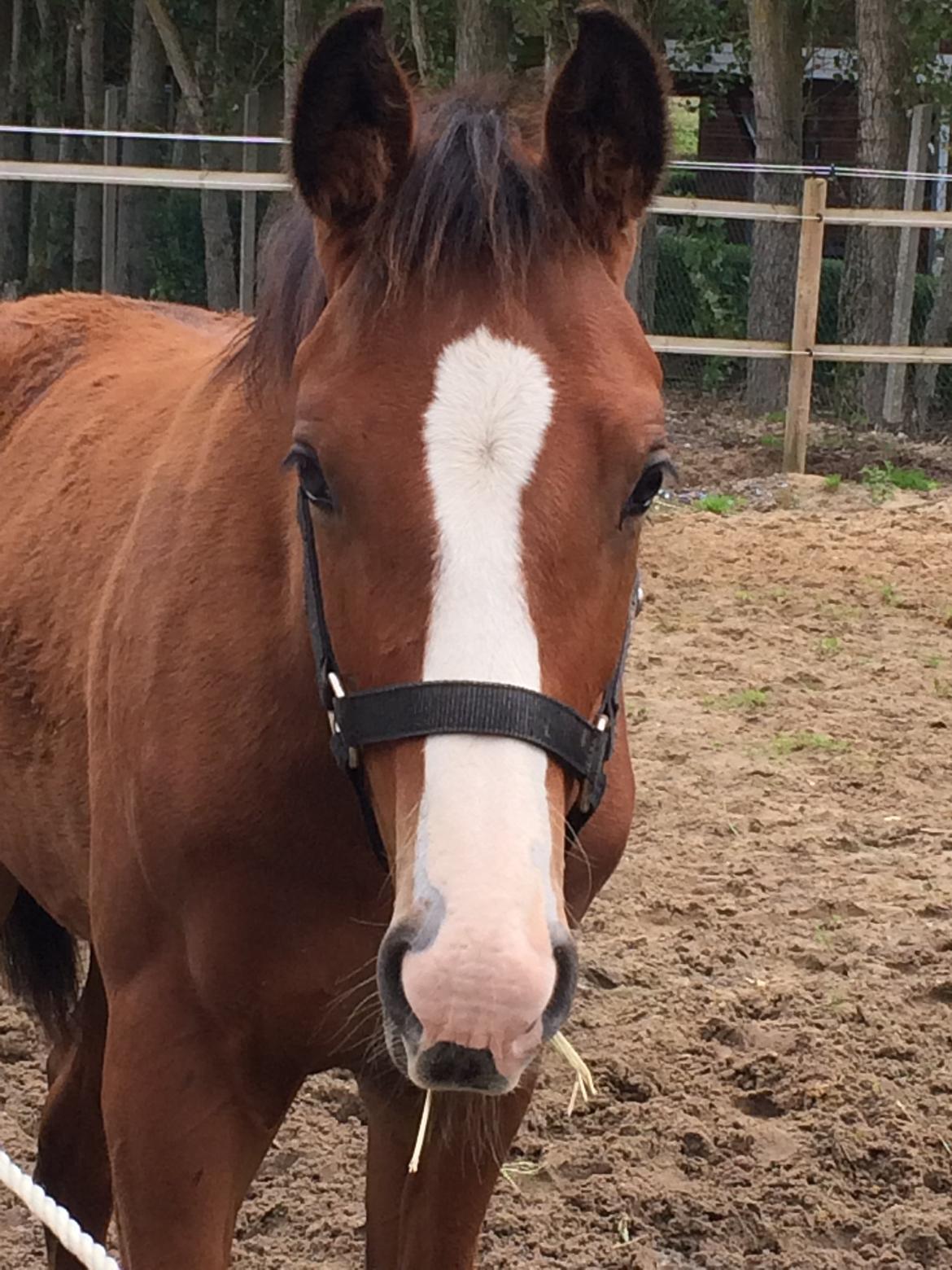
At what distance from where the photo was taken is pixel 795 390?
9.94 meters

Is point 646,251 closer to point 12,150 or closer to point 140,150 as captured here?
point 140,150

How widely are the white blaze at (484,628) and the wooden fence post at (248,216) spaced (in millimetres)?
9682

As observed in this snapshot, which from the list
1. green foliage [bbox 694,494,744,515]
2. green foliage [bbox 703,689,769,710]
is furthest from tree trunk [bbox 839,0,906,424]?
green foliage [bbox 703,689,769,710]

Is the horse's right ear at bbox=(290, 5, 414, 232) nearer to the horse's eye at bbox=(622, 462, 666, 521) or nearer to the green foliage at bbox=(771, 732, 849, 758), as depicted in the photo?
the horse's eye at bbox=(622, 462, 666, 521)

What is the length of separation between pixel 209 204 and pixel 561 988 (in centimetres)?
1548

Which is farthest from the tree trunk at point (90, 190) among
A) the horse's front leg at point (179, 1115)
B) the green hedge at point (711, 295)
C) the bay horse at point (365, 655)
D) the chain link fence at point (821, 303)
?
the horse's front leg at point (179, 1115)

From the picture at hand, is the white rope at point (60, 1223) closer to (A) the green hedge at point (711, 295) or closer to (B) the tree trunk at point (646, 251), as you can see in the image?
(B) the tree trunk at point (646, 251)

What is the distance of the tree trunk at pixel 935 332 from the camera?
1248cm

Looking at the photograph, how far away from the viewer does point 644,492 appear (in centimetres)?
179

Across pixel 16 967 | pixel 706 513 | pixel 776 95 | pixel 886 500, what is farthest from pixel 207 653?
pixel 776 95

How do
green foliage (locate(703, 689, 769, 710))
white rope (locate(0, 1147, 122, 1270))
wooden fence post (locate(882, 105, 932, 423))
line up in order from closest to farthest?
white rope (locate(0, 1147, 122, 1270)) → green foliage (locate(703, 689, 769, 710)) → wooden fence post (locate(882, 105, 932, 423))

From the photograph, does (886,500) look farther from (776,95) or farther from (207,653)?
(207,653)

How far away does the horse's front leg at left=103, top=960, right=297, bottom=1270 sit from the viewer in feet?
7.05

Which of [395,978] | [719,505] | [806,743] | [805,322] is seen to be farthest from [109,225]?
[395,978]
